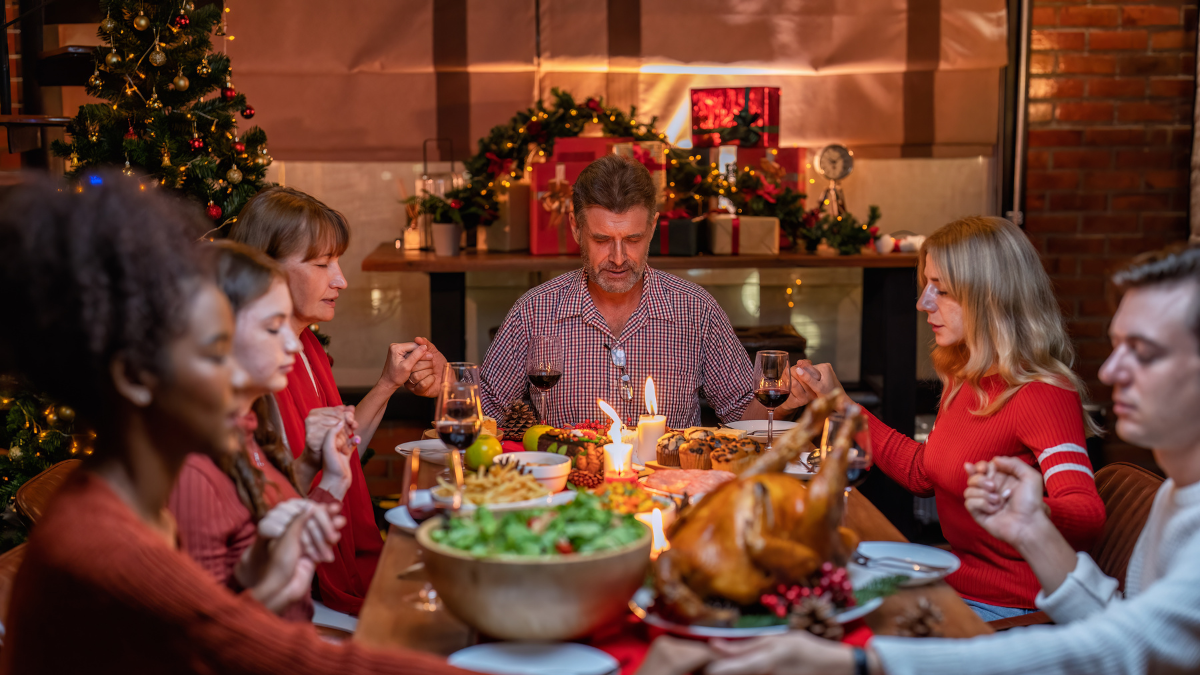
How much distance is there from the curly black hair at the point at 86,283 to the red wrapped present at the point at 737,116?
3060 millimetres

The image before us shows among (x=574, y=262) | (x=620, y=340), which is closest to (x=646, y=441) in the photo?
(x=620, y=340)

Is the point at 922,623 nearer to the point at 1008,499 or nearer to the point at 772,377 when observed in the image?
the point at 1008,499

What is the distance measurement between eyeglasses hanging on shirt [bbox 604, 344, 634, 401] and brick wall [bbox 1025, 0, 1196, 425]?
2.28 meters

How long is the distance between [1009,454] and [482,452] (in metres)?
0.99

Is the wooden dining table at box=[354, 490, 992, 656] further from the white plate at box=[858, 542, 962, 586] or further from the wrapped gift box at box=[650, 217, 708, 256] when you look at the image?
the wrapped gift box at box=[650, 217, 708, 256]

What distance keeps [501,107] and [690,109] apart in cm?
79

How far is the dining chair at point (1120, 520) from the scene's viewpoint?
1.80 metres

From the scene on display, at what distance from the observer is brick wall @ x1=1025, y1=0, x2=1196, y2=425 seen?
4070mm

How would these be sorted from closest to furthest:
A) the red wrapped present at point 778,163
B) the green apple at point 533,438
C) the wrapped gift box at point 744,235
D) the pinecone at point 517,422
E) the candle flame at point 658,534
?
the candle flame at point 658,534 → the green apple at point 533,438 → the pinecone at point 517,422 → the wrapped gift box at point 744,235 → the red wrapped present at point 778,163

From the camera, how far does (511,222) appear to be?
3.77 m

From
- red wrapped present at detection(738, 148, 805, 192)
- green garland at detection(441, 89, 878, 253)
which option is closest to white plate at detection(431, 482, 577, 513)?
green garland at detection(441, 89, 878, 253)

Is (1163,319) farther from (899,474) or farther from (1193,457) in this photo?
(899,474)

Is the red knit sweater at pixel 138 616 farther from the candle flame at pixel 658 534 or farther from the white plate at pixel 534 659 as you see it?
the candle flame at pixel 658 534

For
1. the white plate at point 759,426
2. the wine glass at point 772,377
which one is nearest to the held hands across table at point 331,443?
the wine glass at point 772,377
